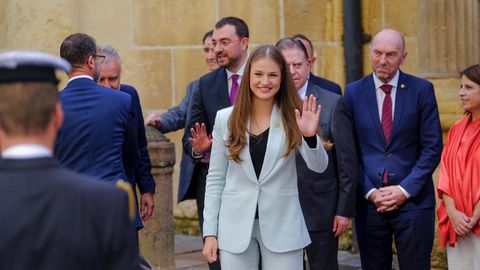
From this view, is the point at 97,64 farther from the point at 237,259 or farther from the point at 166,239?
the point at 166,239

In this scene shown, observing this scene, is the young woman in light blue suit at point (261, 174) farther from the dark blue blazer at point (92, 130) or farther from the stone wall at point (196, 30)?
the stone wall at point (196, 30)

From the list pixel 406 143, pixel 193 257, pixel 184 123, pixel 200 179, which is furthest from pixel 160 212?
pixel 406 143

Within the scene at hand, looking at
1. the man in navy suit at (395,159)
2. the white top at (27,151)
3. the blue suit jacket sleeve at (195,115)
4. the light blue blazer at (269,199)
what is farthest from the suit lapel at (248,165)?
the white top at (27,151)

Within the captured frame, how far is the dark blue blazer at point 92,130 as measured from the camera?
639 centimetres

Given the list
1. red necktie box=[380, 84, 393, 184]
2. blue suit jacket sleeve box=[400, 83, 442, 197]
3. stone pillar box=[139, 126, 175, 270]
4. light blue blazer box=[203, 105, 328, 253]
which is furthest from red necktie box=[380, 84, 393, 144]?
stone pillar box=[139, 126, 175, 270]

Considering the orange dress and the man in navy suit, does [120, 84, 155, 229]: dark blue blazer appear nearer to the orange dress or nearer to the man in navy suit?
the man in navy suit

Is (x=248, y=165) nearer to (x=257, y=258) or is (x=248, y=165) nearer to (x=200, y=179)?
(x=257, y=258)

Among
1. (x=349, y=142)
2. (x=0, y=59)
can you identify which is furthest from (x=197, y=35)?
(x=0, y=59)

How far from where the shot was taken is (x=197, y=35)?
1151 centimetres

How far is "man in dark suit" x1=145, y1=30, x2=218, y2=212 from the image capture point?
829 cm

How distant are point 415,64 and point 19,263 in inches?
276

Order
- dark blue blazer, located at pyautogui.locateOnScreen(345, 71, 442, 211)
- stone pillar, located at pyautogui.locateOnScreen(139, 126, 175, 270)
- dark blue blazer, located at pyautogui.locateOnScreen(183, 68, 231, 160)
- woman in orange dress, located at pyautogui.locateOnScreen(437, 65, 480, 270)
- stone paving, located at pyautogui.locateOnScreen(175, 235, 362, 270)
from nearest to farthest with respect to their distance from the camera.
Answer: woman in orange dress, located at pyautogui.locateOnScreen(437, 65, 480, 270), dark blue blazer, located at pyautogui.locateOnScreen(345, 71, 442, 211), dark blue blazer, located at pyautogui.locateOnScreen(183, 68, 231, 160), stone pillar, located at pyautogui.locateOnScreen(139, 126, 175, 270), stone paving, located at pyautogui.locateOnScreen(175, 235, 362, 270)

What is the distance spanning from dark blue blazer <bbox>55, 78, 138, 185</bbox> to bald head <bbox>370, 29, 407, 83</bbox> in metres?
1.72

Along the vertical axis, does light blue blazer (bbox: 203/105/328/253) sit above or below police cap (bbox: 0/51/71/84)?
below
